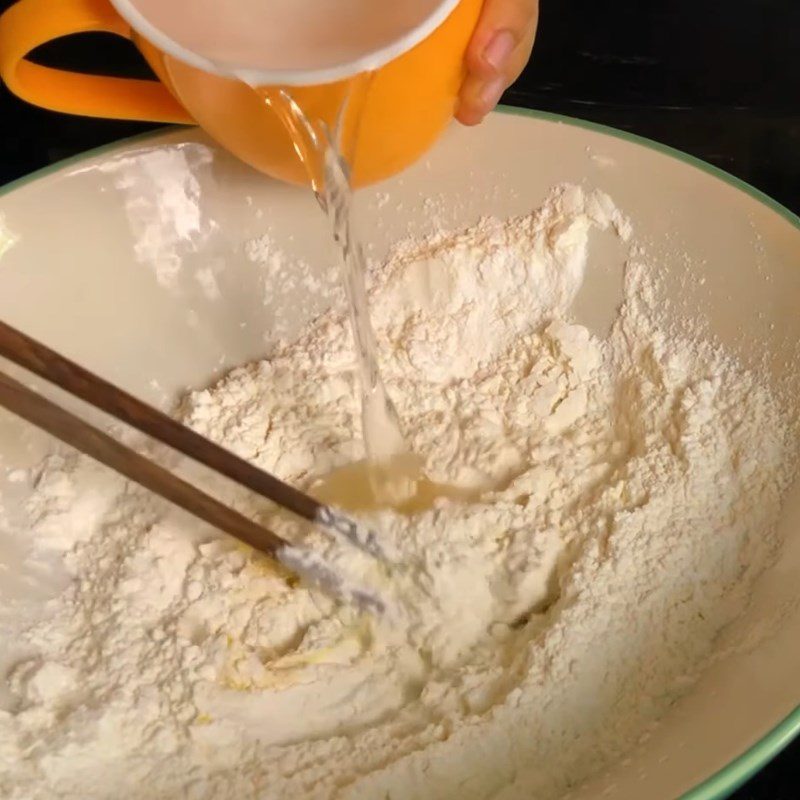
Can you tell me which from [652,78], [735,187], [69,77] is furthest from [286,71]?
[652,78]

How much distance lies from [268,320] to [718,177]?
0.42 metres

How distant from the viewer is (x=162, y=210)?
35.0 inches

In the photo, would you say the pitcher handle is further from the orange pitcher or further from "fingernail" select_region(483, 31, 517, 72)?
"fingernail" select_region(483, 31, 517, 72)

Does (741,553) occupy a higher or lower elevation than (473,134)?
lower

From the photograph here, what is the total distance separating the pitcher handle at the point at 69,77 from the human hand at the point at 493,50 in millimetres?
235

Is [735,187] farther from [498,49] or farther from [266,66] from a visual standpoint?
[266,66]

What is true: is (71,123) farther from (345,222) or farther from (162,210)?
(345,222)

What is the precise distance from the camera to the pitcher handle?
71cm

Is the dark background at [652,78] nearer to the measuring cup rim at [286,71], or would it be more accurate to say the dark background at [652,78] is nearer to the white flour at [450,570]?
the white flour at [450,570]

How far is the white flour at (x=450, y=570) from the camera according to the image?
67cm

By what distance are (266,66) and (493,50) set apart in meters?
0.17

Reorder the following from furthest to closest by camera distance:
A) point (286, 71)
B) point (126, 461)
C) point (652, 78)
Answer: point (652, 78)
point (126, 461)
point (286, 71)

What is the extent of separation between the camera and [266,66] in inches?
29.3

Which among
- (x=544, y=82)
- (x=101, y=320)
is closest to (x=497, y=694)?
(x=101, y=320)
